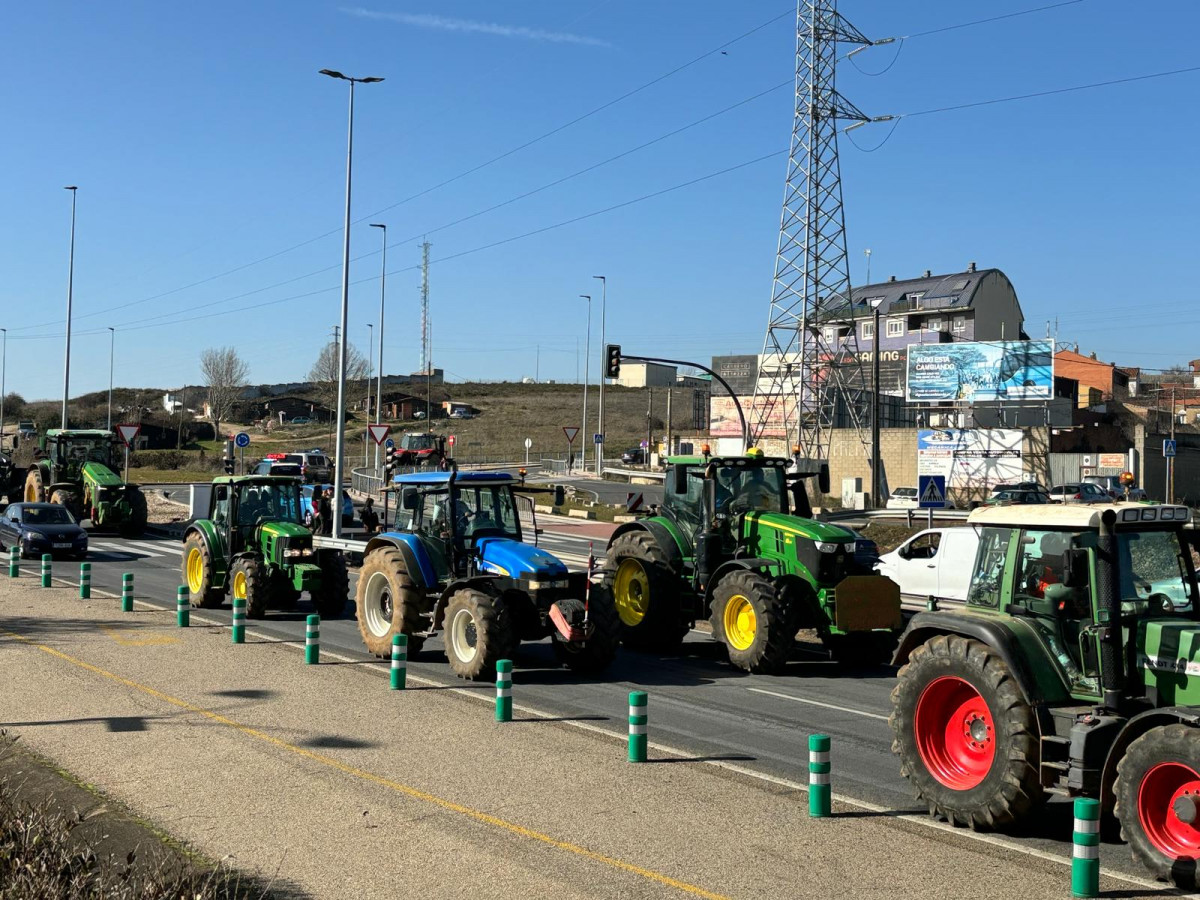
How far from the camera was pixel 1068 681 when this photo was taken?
28.1 feet

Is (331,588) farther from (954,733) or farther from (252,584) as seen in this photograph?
(954,733)

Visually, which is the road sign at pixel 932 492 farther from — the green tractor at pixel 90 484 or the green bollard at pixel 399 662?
the green tractor at pixel 90 484

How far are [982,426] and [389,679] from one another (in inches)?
1854

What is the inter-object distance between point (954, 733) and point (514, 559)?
7.15 m

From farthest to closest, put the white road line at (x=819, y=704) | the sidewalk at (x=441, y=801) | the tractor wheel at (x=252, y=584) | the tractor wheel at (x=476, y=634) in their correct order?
the tractor wheel at (x=252, y=584), the tractor wheel at (x=476, y=634), the white road line at (x=819, y=704), the sidewalk at (x=441, y=801)

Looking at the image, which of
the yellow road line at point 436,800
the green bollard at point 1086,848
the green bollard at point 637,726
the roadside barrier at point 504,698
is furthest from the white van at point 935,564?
the green bollard at point 1086,848

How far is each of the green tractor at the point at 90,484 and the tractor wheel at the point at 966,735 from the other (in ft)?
104

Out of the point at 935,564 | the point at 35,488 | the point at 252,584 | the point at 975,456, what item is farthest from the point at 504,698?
the point at 975,456

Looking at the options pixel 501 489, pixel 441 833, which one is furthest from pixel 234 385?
pixel 441 833

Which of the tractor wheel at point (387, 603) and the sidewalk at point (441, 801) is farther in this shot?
the tractor wheel at point (387, 603)

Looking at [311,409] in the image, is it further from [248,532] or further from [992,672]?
[992,672]

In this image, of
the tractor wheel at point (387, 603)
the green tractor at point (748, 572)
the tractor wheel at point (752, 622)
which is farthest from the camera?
the tractor wheel at point (387, 603)

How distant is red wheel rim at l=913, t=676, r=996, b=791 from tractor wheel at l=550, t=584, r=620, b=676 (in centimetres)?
617

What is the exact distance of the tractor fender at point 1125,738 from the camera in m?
7.57
